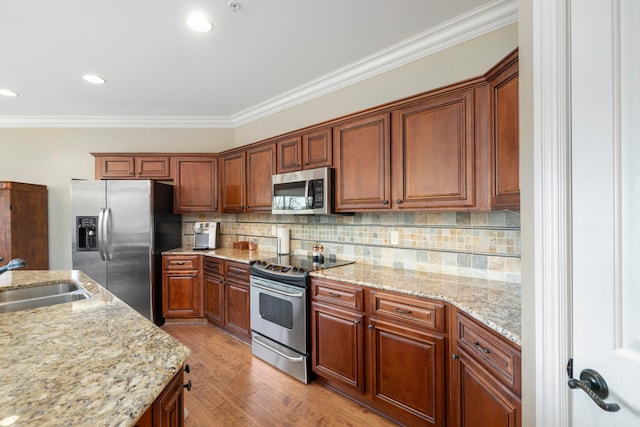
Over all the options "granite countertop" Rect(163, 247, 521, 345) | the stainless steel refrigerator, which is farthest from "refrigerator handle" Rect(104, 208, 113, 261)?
"granite countertop" Rect(163, 247, 521, 345)

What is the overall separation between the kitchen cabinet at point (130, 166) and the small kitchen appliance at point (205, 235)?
81 cm

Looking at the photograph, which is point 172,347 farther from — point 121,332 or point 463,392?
point 463,392

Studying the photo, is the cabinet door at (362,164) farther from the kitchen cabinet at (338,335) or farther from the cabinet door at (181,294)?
the cabinet door at (181,294)

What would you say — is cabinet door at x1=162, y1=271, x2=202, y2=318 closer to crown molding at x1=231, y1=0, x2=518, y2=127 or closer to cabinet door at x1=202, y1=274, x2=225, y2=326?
cabinet door at x1=202, y1=274, x2=225, y2=326

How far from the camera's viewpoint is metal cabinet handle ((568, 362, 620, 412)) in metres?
0.78

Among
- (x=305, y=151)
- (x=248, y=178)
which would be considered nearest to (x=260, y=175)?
(x=248, y=178)

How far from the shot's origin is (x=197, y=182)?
3922mm

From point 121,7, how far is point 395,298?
2599 mm

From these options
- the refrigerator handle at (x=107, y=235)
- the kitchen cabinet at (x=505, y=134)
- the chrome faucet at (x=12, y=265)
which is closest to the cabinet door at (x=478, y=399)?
the kitchen cabinet at (x=505, y=134)

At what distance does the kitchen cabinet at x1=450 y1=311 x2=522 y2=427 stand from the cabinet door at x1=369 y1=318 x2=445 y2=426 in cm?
10

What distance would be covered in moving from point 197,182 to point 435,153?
9.96 ft

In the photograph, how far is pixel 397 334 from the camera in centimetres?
188

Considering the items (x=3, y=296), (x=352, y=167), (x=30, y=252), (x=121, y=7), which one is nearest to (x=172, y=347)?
(x=3, y=296)

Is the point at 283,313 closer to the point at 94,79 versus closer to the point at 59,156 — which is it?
the point at 94,79
